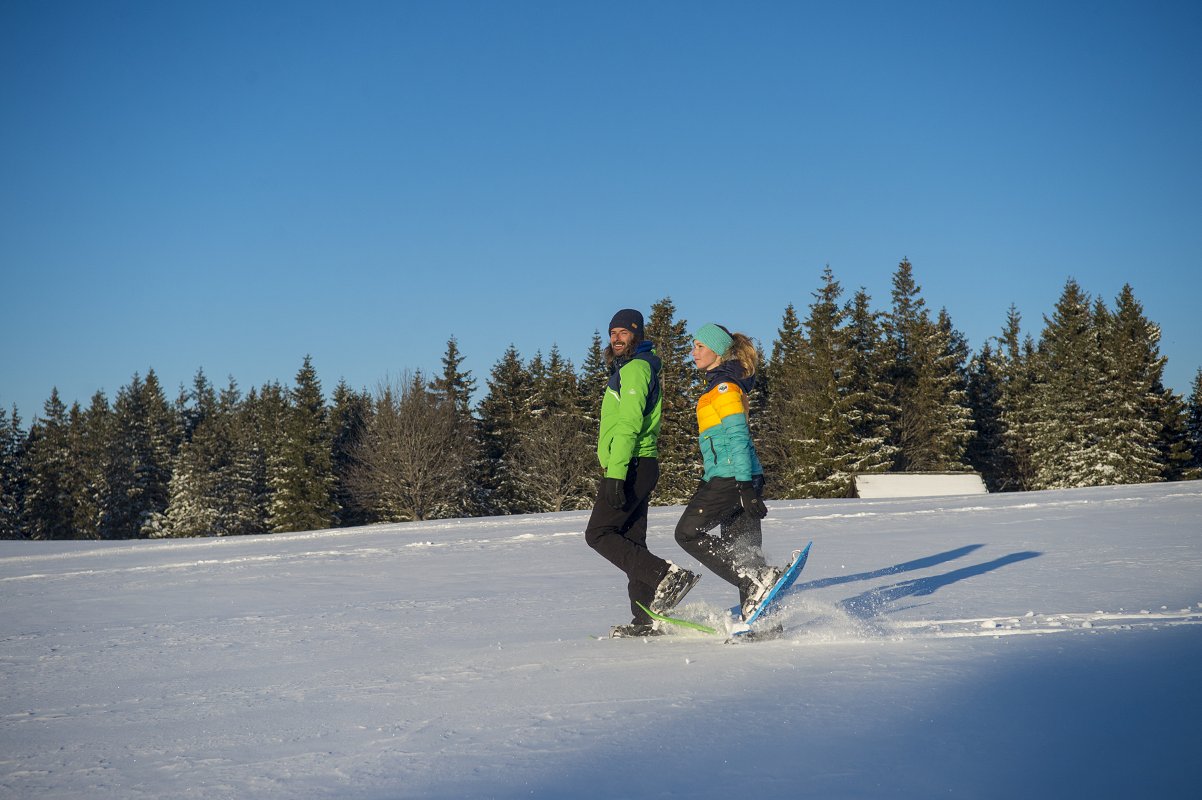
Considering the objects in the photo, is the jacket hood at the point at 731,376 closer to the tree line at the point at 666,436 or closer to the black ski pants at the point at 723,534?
the black ski pants at the point at 723,534

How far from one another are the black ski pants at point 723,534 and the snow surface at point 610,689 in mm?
479

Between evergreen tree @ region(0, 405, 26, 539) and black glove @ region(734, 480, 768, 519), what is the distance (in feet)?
205

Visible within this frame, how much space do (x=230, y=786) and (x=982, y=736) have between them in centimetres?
222

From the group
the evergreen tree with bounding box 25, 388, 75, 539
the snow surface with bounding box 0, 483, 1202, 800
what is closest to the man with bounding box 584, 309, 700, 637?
the snow surface with bounding box 0, 483, 1202, 800

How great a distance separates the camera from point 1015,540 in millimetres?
9617

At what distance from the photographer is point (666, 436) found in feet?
152

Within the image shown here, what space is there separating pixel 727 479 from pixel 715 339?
31.8 inches

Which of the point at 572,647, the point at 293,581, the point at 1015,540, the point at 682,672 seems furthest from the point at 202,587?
the point at 1015,540

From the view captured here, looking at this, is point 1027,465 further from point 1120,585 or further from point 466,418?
point 1120,585

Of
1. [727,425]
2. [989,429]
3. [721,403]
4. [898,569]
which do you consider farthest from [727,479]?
[989,429]

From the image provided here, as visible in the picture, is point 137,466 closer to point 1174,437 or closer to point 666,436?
point 666,436

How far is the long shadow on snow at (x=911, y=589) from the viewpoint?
19.0 ft

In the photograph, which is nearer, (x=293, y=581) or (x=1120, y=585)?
(x=1120, y=585)

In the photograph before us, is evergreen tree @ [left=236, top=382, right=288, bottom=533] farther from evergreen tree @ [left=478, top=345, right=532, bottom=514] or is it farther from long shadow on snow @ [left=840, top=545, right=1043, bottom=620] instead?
long shadow on snow @ [left=840, top=545, right=1043, bottom=620]
